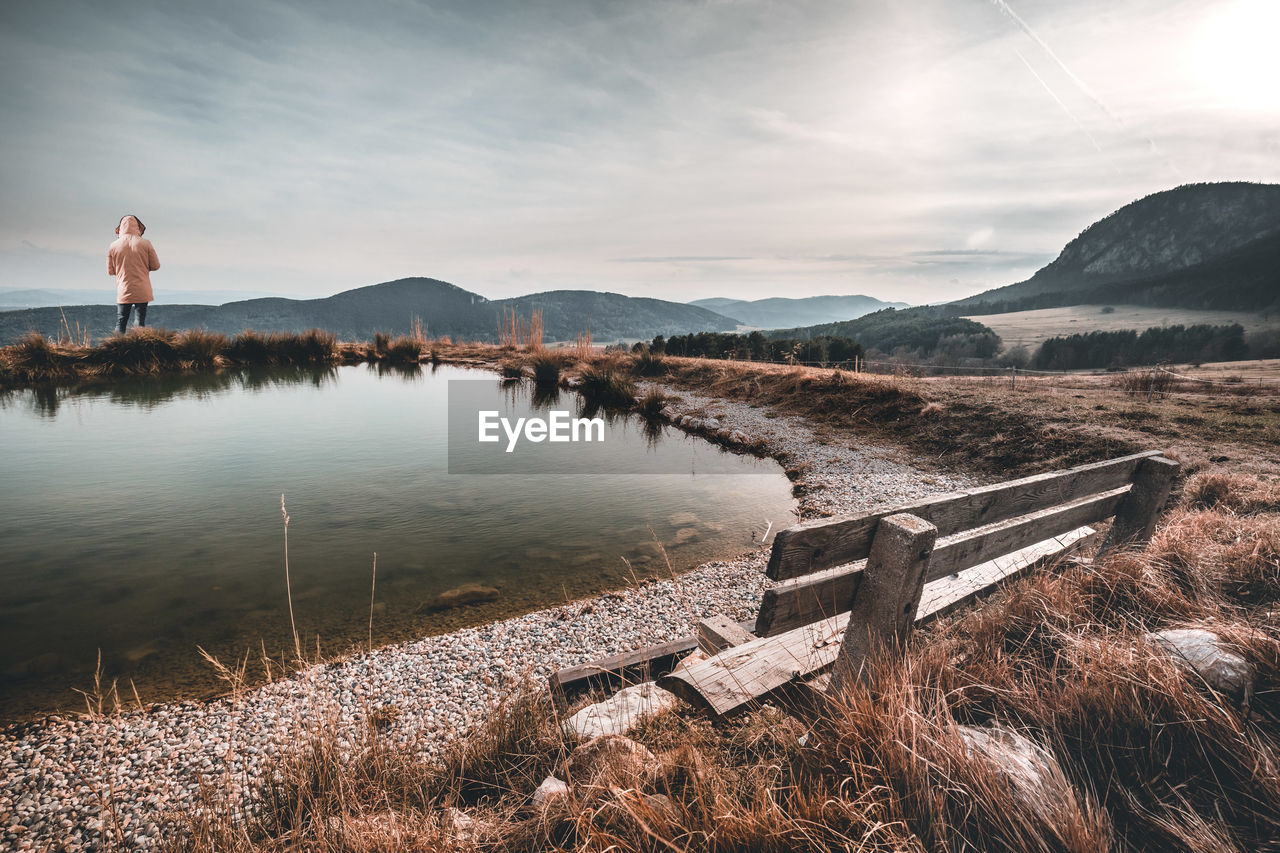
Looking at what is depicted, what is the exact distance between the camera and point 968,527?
205 cm

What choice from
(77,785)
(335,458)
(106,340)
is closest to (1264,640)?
(77,785)

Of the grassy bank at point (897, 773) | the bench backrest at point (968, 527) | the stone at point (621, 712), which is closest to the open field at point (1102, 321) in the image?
the bench backrest at point (968, 527)

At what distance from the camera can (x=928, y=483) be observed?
23.7 feet

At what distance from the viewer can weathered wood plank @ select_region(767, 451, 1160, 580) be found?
1.59 metres

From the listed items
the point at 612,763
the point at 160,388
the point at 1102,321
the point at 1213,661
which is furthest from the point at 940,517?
the point at 1102,321

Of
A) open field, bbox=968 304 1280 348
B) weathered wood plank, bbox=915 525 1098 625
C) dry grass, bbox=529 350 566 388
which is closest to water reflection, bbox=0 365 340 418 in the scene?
dry grass, bbox=529 350 566 388

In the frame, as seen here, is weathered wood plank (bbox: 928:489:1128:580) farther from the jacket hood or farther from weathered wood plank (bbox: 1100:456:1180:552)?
the jacket hood

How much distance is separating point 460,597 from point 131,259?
477 inches

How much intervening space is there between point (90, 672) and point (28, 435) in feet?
22.3

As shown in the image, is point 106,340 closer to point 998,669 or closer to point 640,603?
point 640,603

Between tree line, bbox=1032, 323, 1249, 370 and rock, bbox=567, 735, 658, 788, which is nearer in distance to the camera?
rock, bbox=567, 735, 658, 788

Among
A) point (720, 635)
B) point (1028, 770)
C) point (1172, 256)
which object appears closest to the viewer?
point (1028, 770)

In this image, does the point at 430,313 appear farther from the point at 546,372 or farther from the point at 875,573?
the point at 875,573

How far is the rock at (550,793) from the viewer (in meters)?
1.66
